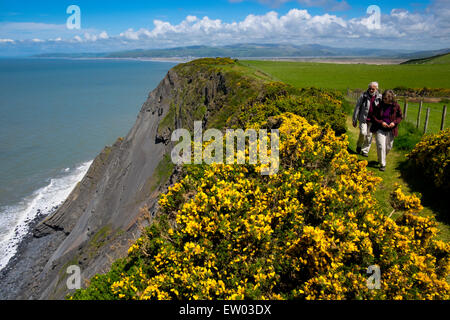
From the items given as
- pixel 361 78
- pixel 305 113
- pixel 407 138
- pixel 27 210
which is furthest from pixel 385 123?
pixel 361 78

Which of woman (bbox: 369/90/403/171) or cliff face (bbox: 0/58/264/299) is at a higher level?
woman (bbox: 369/90/403/171)

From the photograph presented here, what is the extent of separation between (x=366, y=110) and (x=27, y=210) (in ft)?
159

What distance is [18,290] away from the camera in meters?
29.1

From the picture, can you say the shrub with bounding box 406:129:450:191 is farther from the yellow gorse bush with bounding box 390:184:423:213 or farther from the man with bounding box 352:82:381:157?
the yellow gorse bush with bounding box 390:184:423:213

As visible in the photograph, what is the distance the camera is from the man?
39.1 ft

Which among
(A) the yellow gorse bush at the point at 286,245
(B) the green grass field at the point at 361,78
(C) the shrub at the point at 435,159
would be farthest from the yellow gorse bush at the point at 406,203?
(B) the green grass field at the point at 361,78

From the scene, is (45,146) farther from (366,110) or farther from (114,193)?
(366,110)

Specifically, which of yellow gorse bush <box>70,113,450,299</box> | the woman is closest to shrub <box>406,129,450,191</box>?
the woman

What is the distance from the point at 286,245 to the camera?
19.9 feet

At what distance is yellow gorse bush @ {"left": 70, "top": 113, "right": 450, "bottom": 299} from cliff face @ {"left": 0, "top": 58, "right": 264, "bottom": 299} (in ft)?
45.5

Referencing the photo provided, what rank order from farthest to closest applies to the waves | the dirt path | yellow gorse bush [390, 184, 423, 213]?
the waves < the dirt path < yellow gorse bush [390, 184, 423, 213]

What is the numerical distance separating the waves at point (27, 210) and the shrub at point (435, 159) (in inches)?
1669

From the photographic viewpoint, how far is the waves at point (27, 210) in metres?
35.8
